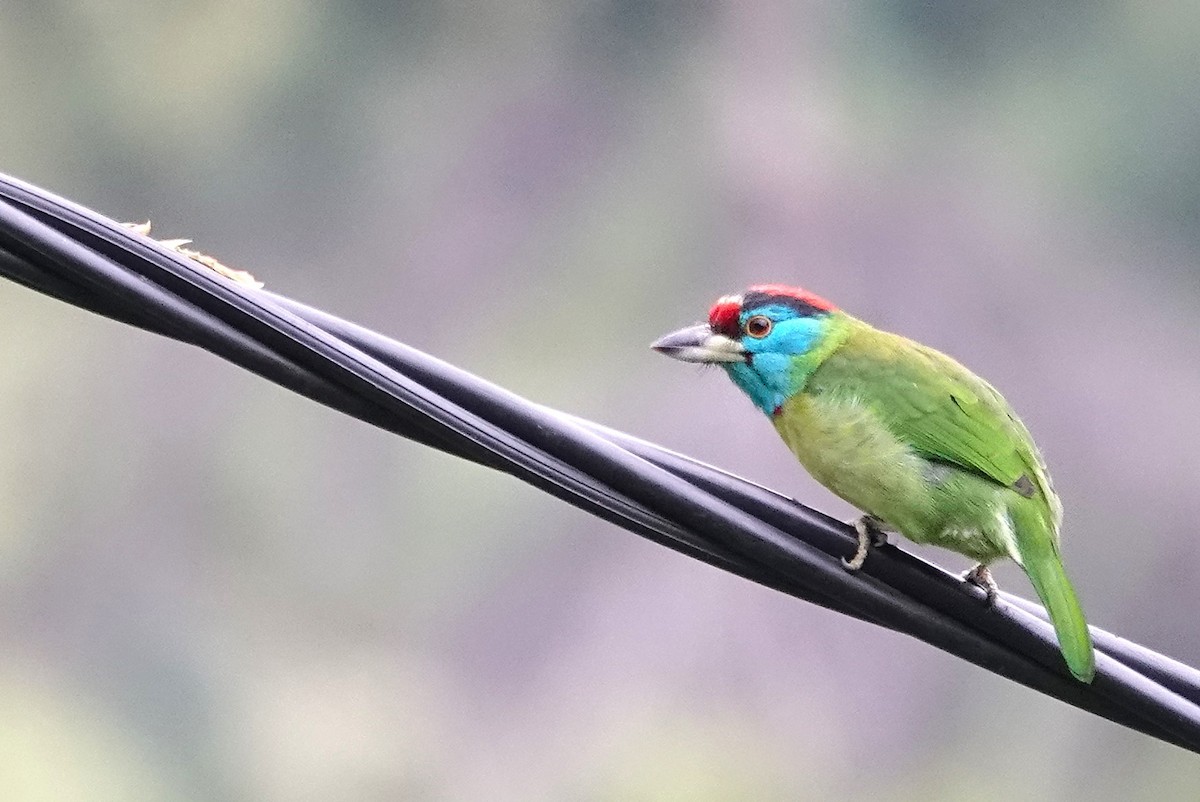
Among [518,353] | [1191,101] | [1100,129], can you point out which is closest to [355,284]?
[518,353]

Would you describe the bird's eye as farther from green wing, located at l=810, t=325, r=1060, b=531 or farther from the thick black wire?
the thick black wire

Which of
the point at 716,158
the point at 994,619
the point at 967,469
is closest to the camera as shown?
the point at 994,619

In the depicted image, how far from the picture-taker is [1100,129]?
143 inches

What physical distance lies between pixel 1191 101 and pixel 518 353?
6.93ft

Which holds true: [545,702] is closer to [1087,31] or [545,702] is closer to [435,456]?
[435,456]

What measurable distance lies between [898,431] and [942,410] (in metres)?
0.08

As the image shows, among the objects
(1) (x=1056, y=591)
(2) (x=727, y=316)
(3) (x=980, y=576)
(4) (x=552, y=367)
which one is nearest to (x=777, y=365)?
(2) (x=727, y=316)

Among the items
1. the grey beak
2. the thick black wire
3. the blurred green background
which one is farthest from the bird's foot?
the blurred green background

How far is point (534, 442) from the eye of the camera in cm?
124

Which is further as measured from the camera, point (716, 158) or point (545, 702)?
point (716, 158)

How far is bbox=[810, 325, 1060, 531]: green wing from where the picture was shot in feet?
5.90

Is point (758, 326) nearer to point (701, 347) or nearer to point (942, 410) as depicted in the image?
point (701, 347)

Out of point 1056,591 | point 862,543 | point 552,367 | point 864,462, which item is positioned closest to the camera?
point 862,543

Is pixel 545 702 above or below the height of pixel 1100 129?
below
